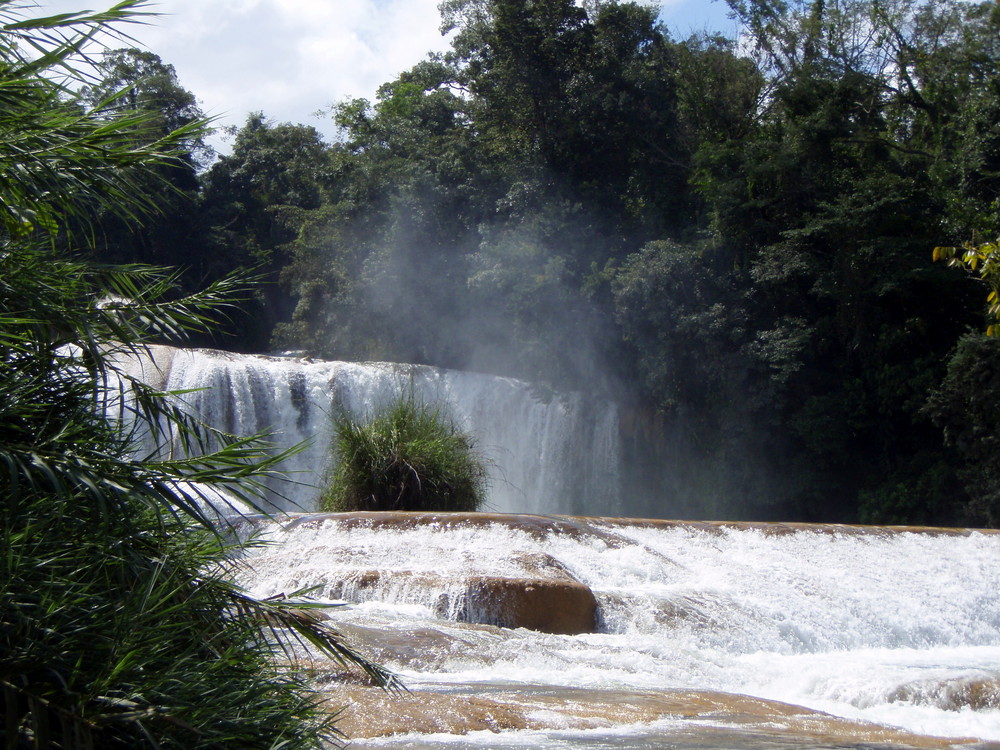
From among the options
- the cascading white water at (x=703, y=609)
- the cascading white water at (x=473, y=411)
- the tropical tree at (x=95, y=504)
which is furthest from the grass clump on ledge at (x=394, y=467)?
the tropical tree at (x=95, y=504)

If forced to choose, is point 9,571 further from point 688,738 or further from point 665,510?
point 665,510

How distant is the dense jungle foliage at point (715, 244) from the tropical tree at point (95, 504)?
14.6 m

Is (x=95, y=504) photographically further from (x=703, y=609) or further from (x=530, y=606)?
(x=703, y=609)

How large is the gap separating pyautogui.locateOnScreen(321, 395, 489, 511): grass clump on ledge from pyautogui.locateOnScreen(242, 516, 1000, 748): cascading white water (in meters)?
1.79

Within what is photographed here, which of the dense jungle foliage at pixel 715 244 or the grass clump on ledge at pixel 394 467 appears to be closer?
the grass clump on ledge at pixel 394 467

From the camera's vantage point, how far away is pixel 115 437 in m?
3.06

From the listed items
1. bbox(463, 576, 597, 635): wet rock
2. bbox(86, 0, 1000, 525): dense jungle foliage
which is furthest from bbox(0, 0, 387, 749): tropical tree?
bbox(86, 0, 1000, 525): dense jungle foliage

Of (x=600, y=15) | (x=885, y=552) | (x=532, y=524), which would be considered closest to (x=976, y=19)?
(x=600, y=15)

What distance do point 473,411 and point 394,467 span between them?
980cm

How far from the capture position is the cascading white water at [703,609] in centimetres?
636

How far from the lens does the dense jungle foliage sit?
19.4 metres

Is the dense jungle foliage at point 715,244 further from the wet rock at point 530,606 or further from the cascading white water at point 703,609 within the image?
the wet rock at point 530,606

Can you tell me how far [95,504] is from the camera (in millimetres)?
2498

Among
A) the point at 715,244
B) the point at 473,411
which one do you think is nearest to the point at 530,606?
the point at 473,411
